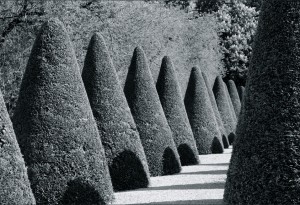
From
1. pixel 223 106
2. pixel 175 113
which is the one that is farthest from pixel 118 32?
pixel 175 113

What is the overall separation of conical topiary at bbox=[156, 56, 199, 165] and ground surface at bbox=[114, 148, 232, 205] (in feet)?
3.50

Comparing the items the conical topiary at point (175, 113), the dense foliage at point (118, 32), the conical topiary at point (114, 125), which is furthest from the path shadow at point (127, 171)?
the dense foliage at point (118, 32)

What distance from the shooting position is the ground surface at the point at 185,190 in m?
10.2

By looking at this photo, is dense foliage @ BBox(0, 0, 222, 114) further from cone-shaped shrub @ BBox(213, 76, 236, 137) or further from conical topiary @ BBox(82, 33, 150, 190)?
conical topiary @ BBox(82, 33, 150, 190)

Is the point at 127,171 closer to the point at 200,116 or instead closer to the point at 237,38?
the point at 200,116

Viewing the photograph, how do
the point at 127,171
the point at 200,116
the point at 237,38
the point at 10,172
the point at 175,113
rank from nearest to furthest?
1. the point at 10,172
2. the point at 127,171
3. the point at 175,113
4. the point at 200,116
5. the point at 237,38

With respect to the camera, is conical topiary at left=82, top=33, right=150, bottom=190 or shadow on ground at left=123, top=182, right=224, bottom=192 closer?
conical topiary at left=82, top=33, right=150, bottom=190

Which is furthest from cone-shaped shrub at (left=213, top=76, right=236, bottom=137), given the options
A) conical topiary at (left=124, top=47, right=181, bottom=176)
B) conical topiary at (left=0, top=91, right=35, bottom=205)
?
conical topiary at (left=0, top=91, right=35, bottom=205)

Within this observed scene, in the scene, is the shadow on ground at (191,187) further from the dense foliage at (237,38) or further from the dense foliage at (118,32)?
the dense foliage at (237,38)

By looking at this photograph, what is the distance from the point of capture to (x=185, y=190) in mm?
11586

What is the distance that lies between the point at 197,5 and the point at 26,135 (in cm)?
4076

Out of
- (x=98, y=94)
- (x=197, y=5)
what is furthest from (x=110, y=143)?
(x=197, y=5)

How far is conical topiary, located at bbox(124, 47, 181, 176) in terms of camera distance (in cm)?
1398

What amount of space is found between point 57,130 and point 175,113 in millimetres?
7940
